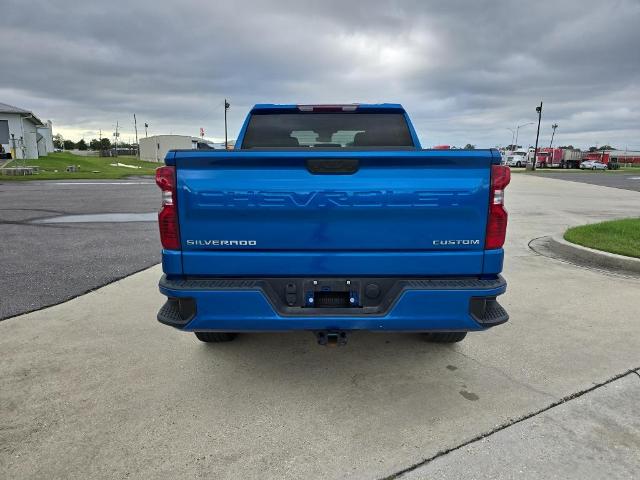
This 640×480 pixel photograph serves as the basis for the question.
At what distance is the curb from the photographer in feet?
19.5

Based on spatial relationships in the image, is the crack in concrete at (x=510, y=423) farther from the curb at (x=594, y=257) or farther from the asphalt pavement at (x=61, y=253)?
the asphalt pavement at (x=61, y=253)

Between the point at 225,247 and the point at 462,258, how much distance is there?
1.46 m

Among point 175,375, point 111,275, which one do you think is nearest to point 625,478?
point 175,375

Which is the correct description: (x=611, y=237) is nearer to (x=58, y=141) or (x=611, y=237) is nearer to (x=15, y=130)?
(x=15, y=130)

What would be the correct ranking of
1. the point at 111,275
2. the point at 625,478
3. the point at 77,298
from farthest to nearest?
A: the point at 111,275 → the point at 77,298 → the point at 625,478

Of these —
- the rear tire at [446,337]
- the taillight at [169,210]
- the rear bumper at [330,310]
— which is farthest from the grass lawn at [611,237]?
the taillight at [169,210]

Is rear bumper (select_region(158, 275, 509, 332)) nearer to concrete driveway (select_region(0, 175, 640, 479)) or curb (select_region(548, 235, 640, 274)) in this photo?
concrete driveway (select_region(0, 175, 640, 479))

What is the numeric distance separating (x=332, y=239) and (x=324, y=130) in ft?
6.46

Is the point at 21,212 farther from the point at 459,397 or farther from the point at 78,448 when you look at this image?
the point at 459,397

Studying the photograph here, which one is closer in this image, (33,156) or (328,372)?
(328,372)

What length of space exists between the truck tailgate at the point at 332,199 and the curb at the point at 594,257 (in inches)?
186

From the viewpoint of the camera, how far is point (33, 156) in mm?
39781

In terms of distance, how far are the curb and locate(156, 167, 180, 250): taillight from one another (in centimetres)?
611

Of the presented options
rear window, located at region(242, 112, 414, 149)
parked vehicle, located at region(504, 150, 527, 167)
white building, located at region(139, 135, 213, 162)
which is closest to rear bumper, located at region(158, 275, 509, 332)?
rear window, located at region(242, 112, 414, 149)
